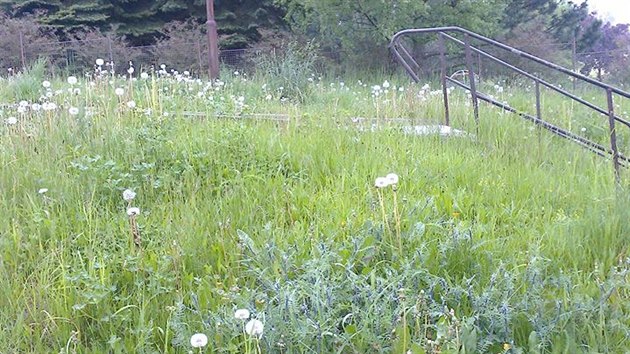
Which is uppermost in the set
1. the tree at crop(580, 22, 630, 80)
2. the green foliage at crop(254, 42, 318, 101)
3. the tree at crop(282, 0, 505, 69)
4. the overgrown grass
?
the tree at crop(282, 0, 505, 69)

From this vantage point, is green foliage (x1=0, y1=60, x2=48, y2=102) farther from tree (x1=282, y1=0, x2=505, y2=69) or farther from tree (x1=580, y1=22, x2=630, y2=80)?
tree (x1=580, y1=22, x2=630, y2=80)

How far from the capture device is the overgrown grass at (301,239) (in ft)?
7.30

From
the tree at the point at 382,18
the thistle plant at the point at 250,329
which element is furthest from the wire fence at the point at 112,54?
the thistle plant at the point at 250,329

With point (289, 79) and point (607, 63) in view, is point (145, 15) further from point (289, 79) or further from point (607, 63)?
point (607, 63)

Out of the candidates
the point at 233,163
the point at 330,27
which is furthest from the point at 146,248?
the point at 330,27

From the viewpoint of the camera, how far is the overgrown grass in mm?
2225

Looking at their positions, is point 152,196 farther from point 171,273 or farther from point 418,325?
point 418,325

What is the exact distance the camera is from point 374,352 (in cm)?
210

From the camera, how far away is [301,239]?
295 cm

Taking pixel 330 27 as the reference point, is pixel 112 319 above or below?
below

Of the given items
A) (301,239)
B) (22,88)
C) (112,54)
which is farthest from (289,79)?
(112,54)

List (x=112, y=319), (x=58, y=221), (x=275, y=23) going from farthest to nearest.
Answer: (x=275, y=23)
(x=58, y=221)
(x=112, y=319)

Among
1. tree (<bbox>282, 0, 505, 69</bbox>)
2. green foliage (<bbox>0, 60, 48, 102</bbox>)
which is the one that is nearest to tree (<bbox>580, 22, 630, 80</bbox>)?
tree (<bbox>282, 0, 505, 69</bbox>)

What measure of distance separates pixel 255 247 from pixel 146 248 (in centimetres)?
55
